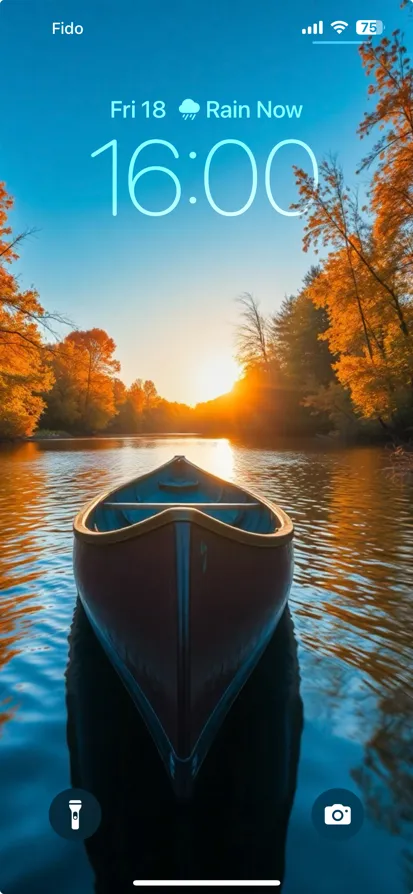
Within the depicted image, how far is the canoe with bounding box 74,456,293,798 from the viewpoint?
9.38ft

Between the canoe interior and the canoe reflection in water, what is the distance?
5.56 feet

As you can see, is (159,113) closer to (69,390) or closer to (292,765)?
(292,765)

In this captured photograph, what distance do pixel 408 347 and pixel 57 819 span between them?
58.4 ft

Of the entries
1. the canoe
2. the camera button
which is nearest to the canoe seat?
the canoe

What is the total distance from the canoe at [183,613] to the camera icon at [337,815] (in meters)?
0.81

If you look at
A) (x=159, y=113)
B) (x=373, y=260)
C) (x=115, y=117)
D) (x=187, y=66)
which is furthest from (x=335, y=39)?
(x=373, y=260)

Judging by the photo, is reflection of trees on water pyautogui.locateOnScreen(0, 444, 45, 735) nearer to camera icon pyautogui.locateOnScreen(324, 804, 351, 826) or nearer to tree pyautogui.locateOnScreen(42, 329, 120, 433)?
camera icon pyautogui.locateOnScreen(324, 804, 351, 826)

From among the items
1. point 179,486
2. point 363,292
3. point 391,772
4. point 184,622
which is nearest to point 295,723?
point 391,772

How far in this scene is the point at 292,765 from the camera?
319 centimetres

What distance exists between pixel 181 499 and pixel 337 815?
20.1ft

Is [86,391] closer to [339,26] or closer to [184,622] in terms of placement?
[339,26]

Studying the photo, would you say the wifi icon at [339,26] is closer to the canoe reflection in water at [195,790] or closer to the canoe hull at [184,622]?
the canoe hull at [184,622]

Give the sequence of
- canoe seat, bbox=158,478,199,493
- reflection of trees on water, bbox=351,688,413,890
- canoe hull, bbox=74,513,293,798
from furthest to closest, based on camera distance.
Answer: canoe seat, bbox=158,478,199,493, canoe hull, bbox=74,513,293,798, reflection of trees on water, bbox=351,688,413,890

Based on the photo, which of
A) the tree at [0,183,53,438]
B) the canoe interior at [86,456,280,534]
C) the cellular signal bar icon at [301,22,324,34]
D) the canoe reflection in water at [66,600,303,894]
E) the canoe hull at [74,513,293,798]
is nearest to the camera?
the canoe reflection in water at [66,600,303,894]
